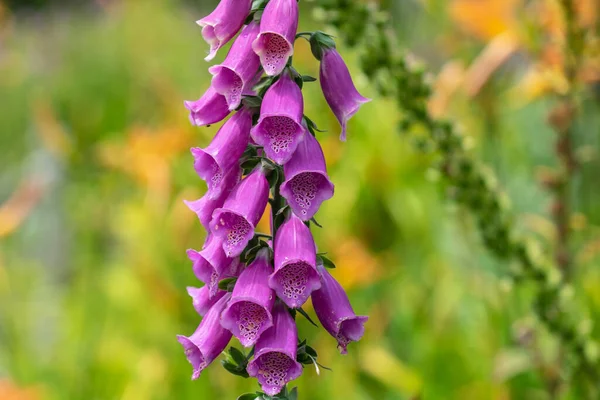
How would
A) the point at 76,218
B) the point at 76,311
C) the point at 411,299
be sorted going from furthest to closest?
1. the point at 76,218
2. the point at 76,311
3. the point at 411,299

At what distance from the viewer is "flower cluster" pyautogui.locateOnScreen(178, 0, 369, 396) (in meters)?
0.59

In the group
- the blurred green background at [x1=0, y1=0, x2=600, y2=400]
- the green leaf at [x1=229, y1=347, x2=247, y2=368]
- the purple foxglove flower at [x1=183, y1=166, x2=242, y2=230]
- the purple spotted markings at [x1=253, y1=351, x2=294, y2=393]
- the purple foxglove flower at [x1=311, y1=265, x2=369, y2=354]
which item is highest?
the blurred green background at [x1=0, y1=0, x2=600, y2=400]

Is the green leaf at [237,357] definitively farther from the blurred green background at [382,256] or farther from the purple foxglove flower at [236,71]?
the blurred green background at [382,256]

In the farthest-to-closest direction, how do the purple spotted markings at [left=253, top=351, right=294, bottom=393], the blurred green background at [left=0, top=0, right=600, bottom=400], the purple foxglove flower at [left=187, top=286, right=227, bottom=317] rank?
the blurred green background at [left=0, top=0, right=600, bottom=400] → the purple foxglove flower at [left=187, top=286, right=227, bottom=317] → the purple spotted markings at [left=253, top=351, right=294, bottom=393]

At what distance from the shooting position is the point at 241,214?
1.97 ft

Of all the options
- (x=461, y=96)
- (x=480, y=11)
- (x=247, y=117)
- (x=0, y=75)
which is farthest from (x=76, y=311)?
(x=0, y=75)

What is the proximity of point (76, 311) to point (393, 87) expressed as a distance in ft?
6.46

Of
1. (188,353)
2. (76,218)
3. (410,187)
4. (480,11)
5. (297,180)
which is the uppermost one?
(76,218)

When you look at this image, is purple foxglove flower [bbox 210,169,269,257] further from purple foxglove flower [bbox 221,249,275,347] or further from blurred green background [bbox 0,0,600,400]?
blurred green background [bbox 0,0,600,400]

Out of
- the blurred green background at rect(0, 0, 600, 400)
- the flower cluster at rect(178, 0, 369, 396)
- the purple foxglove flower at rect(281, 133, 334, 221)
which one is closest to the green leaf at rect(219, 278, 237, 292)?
the flower cluster at rect(178, 0, 369, 396)

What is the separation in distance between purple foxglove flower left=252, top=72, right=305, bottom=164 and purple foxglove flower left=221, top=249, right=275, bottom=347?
106mm

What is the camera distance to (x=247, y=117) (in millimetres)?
644

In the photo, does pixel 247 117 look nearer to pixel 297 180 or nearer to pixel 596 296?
pixel 297 180

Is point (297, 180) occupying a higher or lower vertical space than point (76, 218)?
lower
